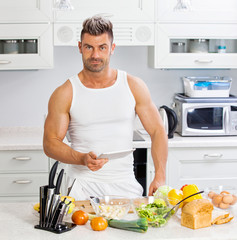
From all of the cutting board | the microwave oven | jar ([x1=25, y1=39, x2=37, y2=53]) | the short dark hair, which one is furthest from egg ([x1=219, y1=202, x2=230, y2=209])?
jar ([x1=25, y1=39, x2=37, y2=53])

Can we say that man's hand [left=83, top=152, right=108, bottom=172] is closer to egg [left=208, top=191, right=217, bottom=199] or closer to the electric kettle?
egg [left=208, top=191, right=217, bottom=199]

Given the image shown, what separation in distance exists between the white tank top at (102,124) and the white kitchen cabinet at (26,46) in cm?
108

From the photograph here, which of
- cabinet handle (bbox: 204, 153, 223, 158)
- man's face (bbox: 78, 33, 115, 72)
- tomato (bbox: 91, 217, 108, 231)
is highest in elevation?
man's face (bbox: 78, 33, 115, 72)

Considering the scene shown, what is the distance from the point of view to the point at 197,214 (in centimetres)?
191

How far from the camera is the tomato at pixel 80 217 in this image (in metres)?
1.95

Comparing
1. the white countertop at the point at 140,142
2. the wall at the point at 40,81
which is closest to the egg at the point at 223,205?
the white countertop at the point at 140,142

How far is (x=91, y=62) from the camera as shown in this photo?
8.29ft

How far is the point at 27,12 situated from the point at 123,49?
0.89 m

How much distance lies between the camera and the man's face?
2504 mm

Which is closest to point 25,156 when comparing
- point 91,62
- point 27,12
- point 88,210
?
point 27,12

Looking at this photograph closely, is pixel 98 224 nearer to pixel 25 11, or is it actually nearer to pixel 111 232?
pixel 111 232

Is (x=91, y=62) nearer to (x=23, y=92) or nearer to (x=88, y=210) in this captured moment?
(x=88, y=210)

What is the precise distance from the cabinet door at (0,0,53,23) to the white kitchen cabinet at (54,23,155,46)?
0.12 m

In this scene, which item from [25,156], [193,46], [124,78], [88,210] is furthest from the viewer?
[193,46]
